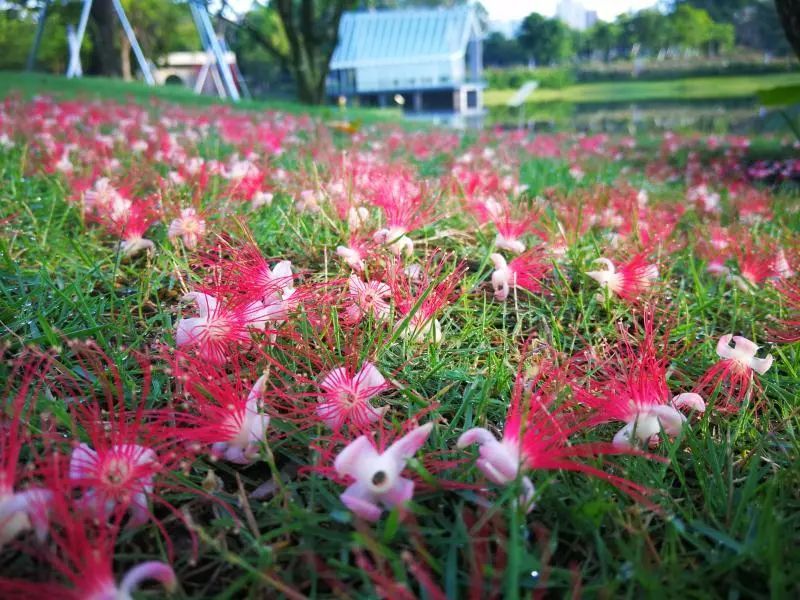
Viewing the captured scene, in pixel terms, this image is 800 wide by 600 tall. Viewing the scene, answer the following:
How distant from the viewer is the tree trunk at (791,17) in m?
3.70

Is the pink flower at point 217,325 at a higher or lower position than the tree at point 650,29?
lower

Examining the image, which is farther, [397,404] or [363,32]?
[363,32]

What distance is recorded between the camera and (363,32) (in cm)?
3606

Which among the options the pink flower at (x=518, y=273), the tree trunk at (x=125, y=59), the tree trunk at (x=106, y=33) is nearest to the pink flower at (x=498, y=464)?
the pink flower at (x=518, y=273)

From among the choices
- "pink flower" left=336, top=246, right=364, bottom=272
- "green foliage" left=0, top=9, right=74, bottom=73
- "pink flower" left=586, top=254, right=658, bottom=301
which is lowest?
"pink flower" left=586, top=254, right=658, bottom=301

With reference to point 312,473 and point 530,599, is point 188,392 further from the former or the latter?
point 530,599

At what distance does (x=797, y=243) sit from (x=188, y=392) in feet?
6.22

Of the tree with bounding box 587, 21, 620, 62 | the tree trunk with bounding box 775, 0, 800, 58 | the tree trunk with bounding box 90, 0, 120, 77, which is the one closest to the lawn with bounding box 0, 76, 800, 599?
the tree trunk with bounding box 775, 0, 800, 58

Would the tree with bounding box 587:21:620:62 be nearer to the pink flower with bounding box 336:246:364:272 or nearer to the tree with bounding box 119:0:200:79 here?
the tree with bounding box 119:0:200:79

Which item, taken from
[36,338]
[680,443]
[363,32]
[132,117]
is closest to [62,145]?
[36,338]

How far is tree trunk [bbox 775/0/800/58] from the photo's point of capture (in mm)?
3704

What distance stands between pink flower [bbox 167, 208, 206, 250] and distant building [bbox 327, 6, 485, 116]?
102ft

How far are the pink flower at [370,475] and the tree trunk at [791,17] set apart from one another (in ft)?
14.2

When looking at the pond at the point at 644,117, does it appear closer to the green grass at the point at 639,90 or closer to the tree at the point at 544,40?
the green grass at the point at 639,90
